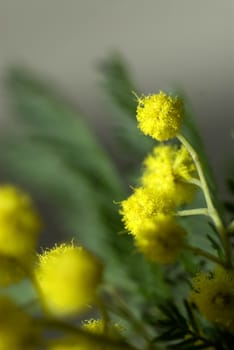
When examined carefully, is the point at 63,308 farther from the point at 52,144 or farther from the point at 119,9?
the point at 119,9

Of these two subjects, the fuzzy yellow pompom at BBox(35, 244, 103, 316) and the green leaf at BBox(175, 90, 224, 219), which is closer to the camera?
the fuzzy yellow pompom at BBox(35, 244, 103, 316)

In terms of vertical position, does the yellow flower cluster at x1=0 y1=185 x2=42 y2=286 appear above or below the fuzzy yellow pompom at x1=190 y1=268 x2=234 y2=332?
above

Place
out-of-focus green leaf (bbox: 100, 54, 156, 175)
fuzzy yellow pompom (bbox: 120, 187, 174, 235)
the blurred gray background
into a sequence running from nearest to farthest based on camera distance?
fuzzy yellow pompom (bbox: 120, 187, 174, 235), out-of-focus green leaf (bbox: 100, 54, 156, 175), the blurred gray background

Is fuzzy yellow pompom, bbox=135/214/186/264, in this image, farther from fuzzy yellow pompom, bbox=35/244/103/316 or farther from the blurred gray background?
the blurred gray background

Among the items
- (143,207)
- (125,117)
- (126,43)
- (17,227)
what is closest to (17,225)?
(17,227)

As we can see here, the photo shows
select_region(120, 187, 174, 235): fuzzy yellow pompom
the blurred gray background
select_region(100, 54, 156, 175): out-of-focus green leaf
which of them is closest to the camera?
select_region(120, 187, 174, 235): fuzzy yellow pompom

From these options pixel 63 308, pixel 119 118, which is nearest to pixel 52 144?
pixel 119 118

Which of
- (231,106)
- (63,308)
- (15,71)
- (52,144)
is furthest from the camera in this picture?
(231,106)

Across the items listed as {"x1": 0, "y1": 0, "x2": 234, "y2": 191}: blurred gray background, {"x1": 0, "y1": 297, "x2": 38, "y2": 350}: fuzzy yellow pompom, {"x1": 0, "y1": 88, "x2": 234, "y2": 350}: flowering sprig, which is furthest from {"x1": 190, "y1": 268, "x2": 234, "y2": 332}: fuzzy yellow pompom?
{"x1": 0, "y1": 0, "x2": 234, "y2": 191}: blurred gray background
